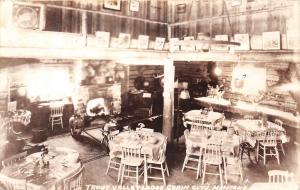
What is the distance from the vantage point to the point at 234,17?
7301 millimetres

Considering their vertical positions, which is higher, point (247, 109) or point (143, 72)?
A: point (143, 72)

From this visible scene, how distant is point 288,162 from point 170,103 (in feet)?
12.0

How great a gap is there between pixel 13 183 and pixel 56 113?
5.82 m

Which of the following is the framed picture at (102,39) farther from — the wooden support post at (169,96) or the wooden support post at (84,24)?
the wooden support post at (169,96)

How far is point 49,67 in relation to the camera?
984 cm

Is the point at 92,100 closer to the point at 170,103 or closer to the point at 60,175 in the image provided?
the point at 170,103

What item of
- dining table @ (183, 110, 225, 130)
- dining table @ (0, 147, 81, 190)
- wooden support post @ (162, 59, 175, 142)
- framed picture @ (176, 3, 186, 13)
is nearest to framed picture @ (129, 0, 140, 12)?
framed picture @ (176, 3, 186, 13)

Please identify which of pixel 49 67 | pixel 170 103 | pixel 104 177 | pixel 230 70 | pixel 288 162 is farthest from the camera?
pixel 230 70

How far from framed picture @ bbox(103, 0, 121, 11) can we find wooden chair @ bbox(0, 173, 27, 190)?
15.7ft

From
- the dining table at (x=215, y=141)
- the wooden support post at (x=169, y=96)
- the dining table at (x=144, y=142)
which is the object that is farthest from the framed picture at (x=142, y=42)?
the dining table at (x=215, y=141)

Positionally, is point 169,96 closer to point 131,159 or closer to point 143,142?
point 143,142

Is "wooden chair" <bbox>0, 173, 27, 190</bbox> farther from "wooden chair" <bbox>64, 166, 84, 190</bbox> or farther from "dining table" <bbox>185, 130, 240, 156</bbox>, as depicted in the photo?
"dining table" <bbox>185, 130, 240, 156</bbox>

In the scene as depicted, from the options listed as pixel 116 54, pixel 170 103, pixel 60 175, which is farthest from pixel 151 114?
pixel 60 175

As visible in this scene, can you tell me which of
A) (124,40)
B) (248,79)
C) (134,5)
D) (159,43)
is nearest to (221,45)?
(159,43)
